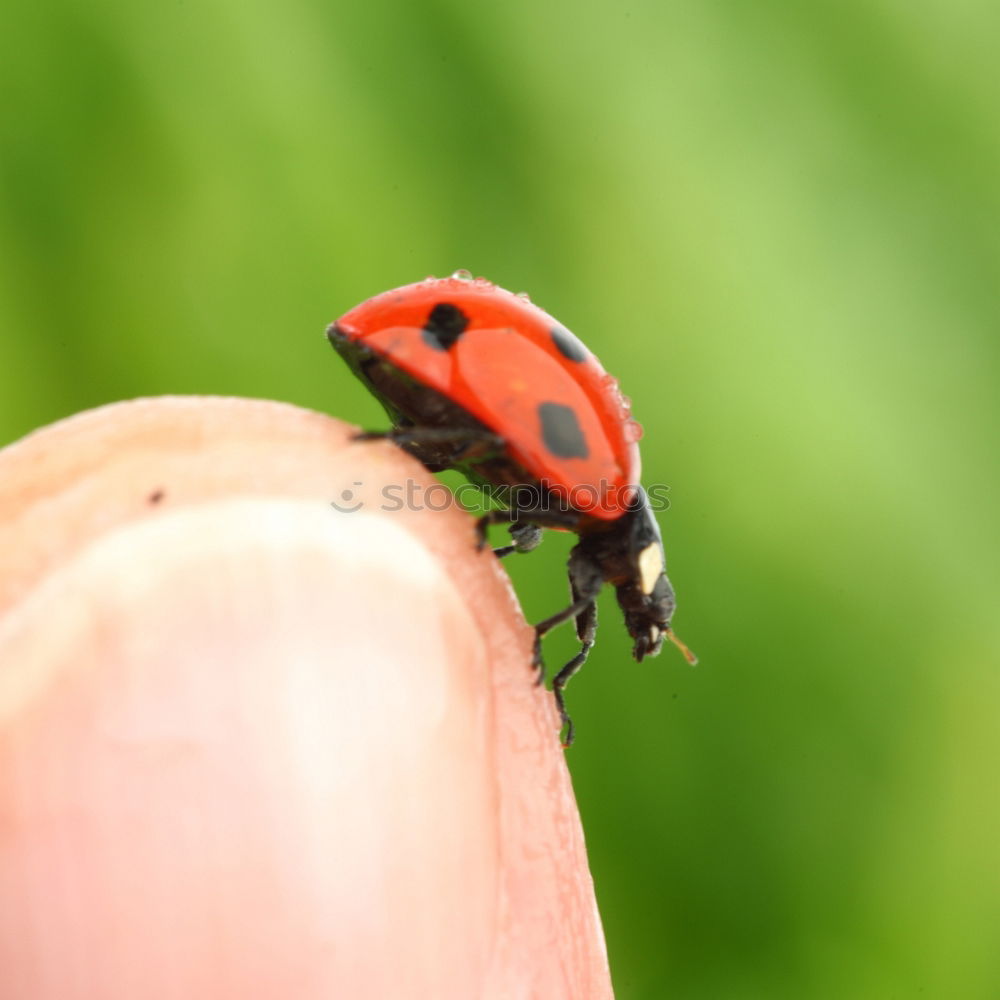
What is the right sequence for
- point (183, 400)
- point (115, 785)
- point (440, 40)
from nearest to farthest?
1. point (115, 785)
2. point (183, 400)
3. point (440, 40)

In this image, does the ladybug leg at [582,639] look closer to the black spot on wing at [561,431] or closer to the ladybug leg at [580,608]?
the ladybug leg at [580,608]

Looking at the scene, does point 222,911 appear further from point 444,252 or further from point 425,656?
point 444,252

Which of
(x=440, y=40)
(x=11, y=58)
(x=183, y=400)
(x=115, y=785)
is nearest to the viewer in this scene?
(x=115, y=785)

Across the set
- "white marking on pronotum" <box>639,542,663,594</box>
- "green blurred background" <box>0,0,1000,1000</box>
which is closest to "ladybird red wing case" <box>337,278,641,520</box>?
"white marking on pronotum" <box>639,542,663,594</box>

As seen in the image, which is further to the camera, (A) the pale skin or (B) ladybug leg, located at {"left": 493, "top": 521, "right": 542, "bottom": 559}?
(B) ladybug leg, located at {"left": 493, "top": 521, "right": 542, "bottom": 559}

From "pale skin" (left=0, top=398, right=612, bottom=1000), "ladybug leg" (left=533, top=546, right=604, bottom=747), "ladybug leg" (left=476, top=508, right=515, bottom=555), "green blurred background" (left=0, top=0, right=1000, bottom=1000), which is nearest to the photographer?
"pale skin" (left=0, top=398, right=612, bottom=1000)

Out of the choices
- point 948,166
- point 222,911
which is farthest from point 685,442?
point 222,911

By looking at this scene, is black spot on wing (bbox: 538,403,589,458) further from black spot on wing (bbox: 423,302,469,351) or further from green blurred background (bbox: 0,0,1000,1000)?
green blurred background (bbox: 0,0,1000,1000)

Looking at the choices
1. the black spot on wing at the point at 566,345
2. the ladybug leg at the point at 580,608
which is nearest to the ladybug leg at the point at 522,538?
the ladybug leg at the point at 580,608
